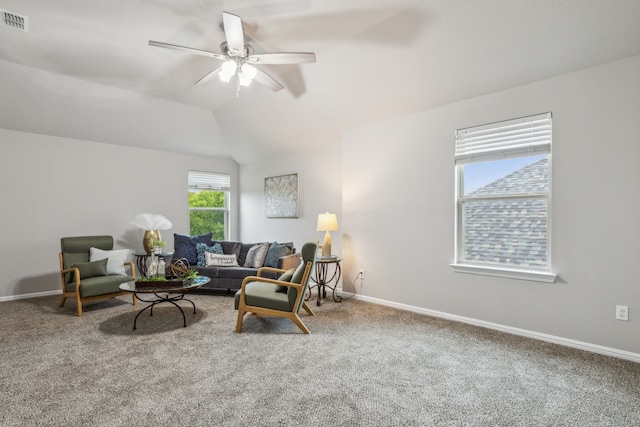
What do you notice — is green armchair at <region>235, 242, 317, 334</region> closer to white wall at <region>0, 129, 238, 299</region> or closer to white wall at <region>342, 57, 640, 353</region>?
white wall at <region>342, 57, 640, 353</region>

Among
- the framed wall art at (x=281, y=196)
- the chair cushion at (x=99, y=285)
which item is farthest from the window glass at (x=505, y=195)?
the chair cushion at (x=99, y=285)

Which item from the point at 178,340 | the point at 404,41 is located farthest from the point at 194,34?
the point at 178,340

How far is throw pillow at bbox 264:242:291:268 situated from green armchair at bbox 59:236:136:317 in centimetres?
190

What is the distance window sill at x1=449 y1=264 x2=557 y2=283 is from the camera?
3.06 meters

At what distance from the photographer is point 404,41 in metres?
3.20

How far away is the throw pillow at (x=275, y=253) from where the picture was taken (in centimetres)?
512

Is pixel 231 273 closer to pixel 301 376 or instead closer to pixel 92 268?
pixel 92 268

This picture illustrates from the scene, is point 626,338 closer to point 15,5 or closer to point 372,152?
point 372,152

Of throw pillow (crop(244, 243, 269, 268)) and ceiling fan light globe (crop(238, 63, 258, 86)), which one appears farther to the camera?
throw pillow (crop(244, 243, 269, 268))

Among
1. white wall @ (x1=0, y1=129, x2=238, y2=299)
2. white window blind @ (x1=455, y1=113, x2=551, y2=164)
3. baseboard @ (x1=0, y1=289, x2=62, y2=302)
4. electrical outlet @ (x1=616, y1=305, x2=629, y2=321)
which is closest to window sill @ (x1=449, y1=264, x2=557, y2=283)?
electrical outlet @ (x1=616, y1=305, x2=629, y2=321)

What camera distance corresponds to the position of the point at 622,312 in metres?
2.71

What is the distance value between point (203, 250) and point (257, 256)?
0.97 meters

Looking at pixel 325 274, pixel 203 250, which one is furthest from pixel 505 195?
pixel 203 250

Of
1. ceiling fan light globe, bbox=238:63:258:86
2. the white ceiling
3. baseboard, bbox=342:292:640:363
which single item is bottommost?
baseboard, bbox=342:292:640:363
